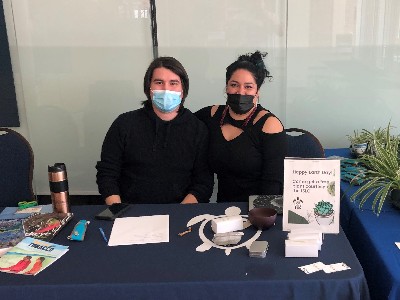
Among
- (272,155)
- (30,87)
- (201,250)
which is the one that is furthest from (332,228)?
(30,87)

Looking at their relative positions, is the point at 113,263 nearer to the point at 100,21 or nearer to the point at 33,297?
the point at 33,297

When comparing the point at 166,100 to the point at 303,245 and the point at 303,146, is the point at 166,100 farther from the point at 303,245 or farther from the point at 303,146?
the point at 303,245

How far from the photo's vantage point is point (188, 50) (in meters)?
2.91

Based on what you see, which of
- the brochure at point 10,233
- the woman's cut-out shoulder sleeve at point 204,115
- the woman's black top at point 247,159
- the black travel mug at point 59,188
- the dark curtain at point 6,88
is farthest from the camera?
the dark curtain at point 6,88

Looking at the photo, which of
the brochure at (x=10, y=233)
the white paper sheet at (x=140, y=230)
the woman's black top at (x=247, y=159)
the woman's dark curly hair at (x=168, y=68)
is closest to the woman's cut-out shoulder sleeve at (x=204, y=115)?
the woman's black top at (x=247, y=159)

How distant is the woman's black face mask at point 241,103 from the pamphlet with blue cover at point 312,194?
60 cm

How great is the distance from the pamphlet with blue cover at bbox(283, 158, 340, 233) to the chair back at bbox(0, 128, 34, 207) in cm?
134

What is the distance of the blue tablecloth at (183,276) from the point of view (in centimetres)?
102

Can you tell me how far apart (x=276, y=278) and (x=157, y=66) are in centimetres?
115

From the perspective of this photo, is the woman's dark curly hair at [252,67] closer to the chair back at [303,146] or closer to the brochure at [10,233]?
the chair back at [303,146]

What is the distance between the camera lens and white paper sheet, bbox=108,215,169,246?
1.24 m

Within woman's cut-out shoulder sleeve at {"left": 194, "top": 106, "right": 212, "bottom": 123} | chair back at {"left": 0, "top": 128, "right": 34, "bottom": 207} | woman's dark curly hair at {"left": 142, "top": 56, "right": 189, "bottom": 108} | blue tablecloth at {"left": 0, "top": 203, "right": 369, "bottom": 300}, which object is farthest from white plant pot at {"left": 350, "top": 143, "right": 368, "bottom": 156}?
chair back at {"left": 0, "top": 128, "right": 34, "bottom": 207}

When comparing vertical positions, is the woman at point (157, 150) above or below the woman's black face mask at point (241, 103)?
below

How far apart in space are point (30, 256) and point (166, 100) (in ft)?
2.95
